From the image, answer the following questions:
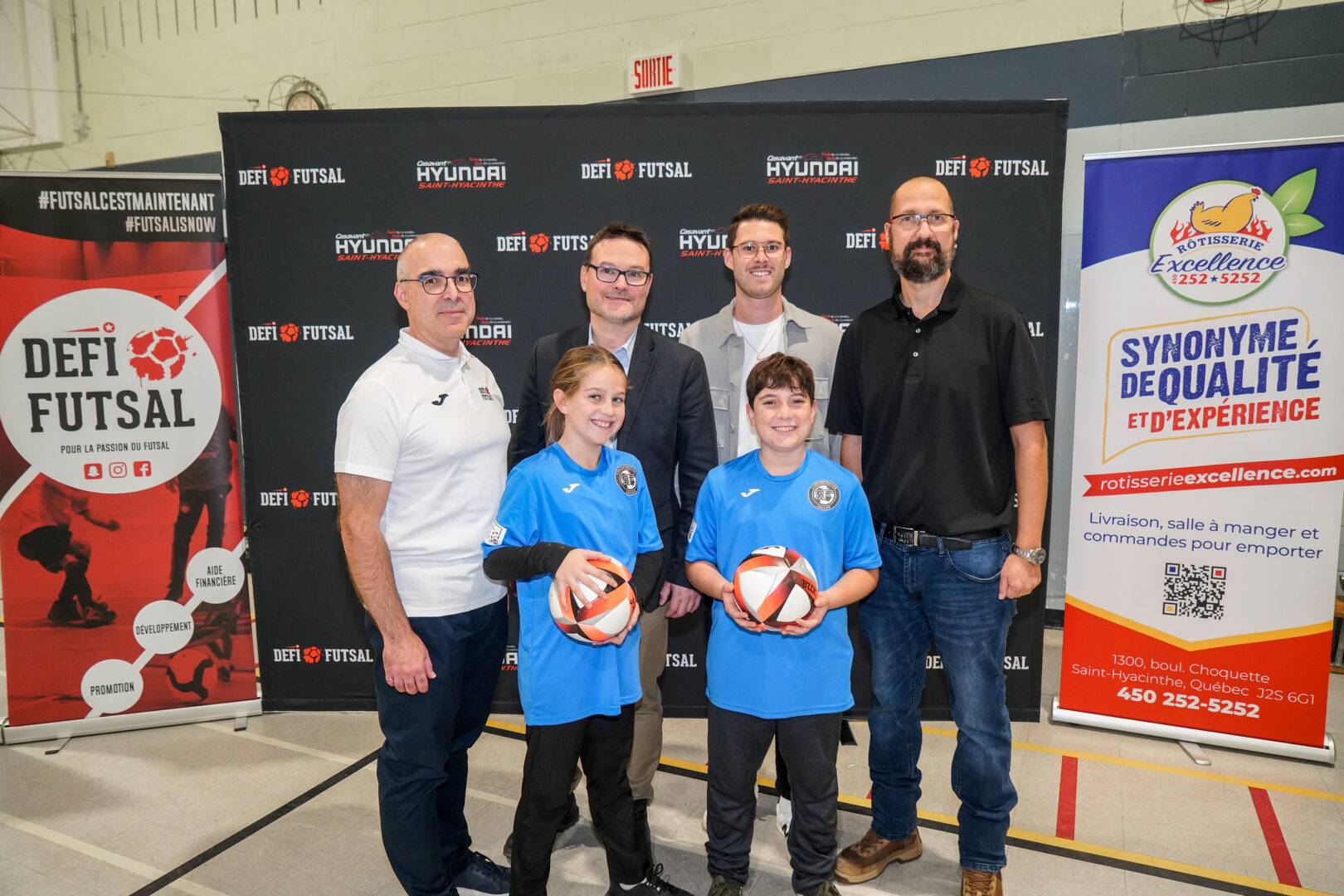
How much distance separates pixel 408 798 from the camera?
203 cm

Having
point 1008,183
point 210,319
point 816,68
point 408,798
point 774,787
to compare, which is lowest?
point 774,787

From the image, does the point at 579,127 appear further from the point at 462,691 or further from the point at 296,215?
the point at 462,691

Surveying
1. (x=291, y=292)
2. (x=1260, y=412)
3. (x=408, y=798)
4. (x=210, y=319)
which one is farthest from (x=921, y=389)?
(x=210, y=319)

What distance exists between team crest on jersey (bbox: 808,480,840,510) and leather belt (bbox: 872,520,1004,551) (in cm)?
28

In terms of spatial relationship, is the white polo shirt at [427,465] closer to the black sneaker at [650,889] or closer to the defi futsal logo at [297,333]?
the black sneaker at [650,889]

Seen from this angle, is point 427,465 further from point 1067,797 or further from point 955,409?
point 1067,797

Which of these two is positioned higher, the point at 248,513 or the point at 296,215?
the point at 296,215

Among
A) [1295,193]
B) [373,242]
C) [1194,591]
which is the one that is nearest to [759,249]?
[373,242]

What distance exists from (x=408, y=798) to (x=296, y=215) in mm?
2676

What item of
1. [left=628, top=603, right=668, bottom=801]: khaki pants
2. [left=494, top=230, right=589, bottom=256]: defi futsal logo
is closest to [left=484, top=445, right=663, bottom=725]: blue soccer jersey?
[left=628, top=603, right=668, bottom=801]: khaki pants

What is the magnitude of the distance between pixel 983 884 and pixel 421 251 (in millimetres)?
2431

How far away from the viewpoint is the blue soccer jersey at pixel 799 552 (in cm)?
207

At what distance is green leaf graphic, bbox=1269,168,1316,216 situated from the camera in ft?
10.1

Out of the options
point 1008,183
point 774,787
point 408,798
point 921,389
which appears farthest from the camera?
point 1008,183
